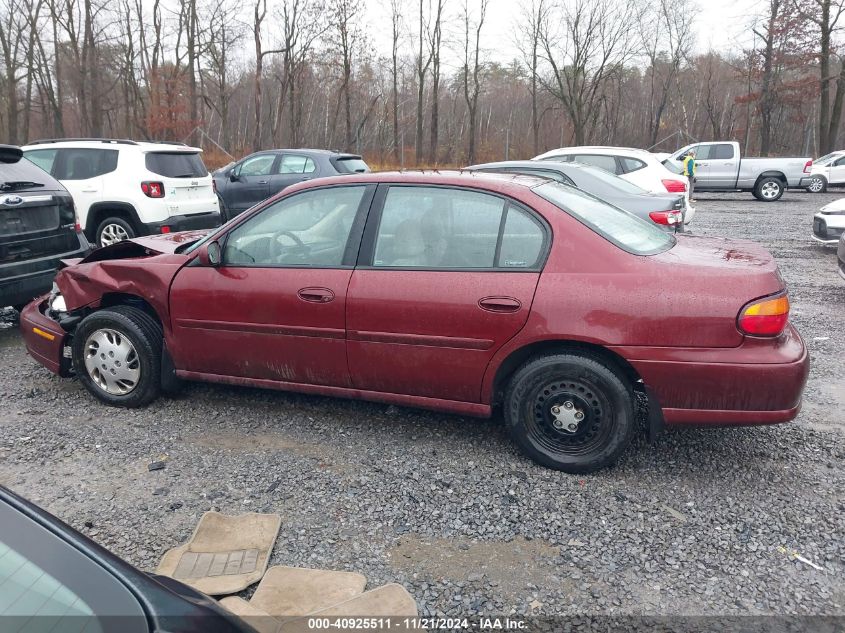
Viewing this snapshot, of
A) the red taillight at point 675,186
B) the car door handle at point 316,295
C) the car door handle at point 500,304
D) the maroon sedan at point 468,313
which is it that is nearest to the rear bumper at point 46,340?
the maroon sedan at point 468,313

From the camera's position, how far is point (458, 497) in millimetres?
3289

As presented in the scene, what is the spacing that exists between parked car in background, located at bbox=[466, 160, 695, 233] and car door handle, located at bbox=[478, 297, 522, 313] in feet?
13.1

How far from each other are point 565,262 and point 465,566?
5.16 ft

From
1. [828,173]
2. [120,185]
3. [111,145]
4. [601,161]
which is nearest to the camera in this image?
[120,185]

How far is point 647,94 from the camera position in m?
46.3

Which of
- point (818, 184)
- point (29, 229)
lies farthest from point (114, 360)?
point (818, 184)

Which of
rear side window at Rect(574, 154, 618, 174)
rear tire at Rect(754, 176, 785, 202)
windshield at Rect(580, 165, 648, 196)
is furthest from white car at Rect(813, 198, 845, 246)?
rear tire at Rect(754, 176, 785, 202)

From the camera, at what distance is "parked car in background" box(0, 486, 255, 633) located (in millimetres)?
1170

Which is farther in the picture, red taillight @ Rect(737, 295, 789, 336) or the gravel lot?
red taillight @ Rect(737, 295, 789, 336)

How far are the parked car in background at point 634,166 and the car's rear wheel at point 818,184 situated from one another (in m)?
14.5

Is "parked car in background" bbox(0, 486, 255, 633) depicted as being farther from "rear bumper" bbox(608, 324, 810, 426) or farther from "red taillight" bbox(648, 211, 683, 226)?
"red taillight" bbox(648, 211, 683, 226)

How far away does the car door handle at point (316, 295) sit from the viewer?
12.2ft

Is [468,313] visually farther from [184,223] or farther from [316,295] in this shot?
[184,223]

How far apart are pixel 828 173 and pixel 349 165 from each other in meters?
18.2
